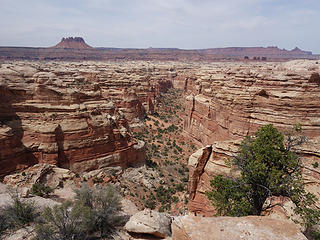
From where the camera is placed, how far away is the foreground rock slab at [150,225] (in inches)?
400

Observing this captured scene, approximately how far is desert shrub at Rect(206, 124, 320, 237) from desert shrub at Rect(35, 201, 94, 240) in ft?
21.2

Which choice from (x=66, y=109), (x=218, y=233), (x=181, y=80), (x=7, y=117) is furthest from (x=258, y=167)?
(x=181, y=80)

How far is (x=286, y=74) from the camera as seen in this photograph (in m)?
25.3

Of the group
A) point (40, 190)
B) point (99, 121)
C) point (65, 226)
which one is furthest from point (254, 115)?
point (40, 190)

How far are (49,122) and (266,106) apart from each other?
75.6ft

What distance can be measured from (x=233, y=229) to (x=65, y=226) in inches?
289

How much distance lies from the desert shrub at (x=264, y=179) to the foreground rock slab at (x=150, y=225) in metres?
2.95

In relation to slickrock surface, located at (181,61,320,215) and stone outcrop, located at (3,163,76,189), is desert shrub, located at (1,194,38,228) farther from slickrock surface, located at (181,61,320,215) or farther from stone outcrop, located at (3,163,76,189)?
slickrock surface, located at (181,61,320,215)

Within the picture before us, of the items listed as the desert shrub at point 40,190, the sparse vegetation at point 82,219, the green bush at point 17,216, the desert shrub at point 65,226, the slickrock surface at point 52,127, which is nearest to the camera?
the desert shrub at point 65,226

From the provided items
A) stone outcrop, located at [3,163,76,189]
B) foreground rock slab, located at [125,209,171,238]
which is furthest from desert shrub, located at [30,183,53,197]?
foreground rock slab, located at [125,209,171,238]

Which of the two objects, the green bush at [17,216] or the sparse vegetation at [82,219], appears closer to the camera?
the sparse vegetation at [82,219]

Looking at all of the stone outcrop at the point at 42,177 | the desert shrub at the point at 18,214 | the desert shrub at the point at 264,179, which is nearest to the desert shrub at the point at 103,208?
the desert shrub at the point at 18,214

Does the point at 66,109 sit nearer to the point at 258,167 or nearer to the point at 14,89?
the point at 14,89

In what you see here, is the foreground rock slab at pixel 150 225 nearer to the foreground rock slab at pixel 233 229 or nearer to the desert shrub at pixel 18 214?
the foreground rock slab at pixel 233 229
